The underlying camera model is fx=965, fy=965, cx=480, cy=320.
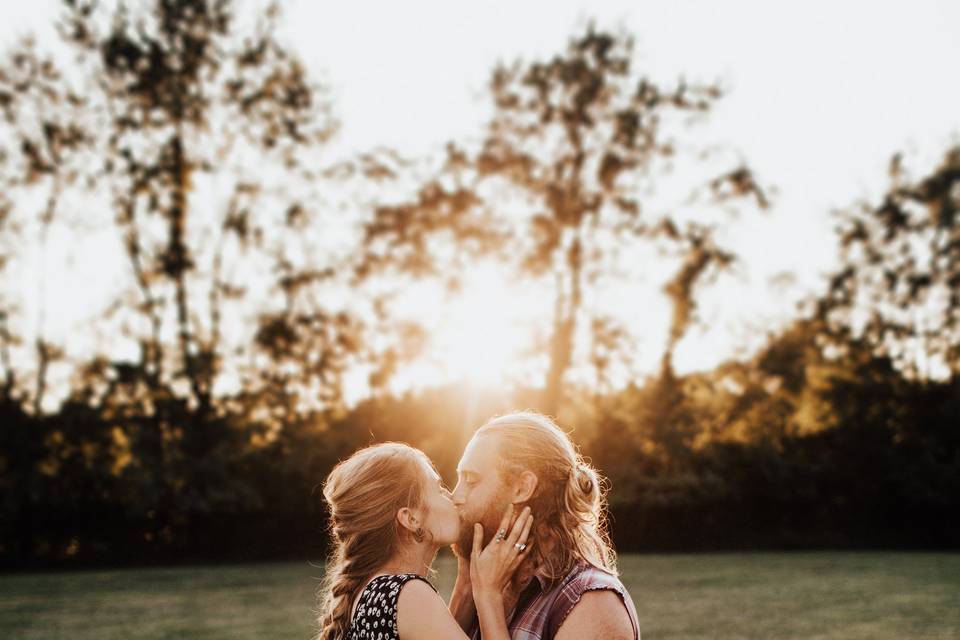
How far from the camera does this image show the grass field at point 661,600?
13688 millimetres

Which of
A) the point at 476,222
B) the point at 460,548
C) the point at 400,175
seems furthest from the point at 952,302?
the point at 460,548

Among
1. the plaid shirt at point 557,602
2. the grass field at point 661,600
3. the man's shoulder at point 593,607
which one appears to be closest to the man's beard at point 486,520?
the plaid shirt at point 557,602

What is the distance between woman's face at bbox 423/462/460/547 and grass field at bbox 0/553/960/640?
10299 mm

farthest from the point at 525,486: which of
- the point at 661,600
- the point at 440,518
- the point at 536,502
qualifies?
the point at 661,600

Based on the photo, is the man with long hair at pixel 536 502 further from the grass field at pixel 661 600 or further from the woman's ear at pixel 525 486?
the grass field at pixel 661 600

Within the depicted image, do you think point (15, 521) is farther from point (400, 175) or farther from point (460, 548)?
point (460, 548)

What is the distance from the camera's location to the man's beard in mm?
3203

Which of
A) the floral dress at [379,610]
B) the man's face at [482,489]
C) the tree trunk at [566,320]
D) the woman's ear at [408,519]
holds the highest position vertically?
the tree trunk at [566,320]

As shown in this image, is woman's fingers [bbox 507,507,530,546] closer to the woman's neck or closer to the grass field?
the woman's neck

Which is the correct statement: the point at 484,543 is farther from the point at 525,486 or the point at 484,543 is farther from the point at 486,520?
the point at 525,486

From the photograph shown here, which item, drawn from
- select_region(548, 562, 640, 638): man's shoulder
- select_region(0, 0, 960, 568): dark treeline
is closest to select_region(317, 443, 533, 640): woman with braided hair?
select_region(548, 562, 640, 638): man's shoulder

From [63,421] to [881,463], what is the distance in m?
25.5

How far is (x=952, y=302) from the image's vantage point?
37.3m

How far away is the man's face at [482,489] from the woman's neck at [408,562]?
0.57ft
